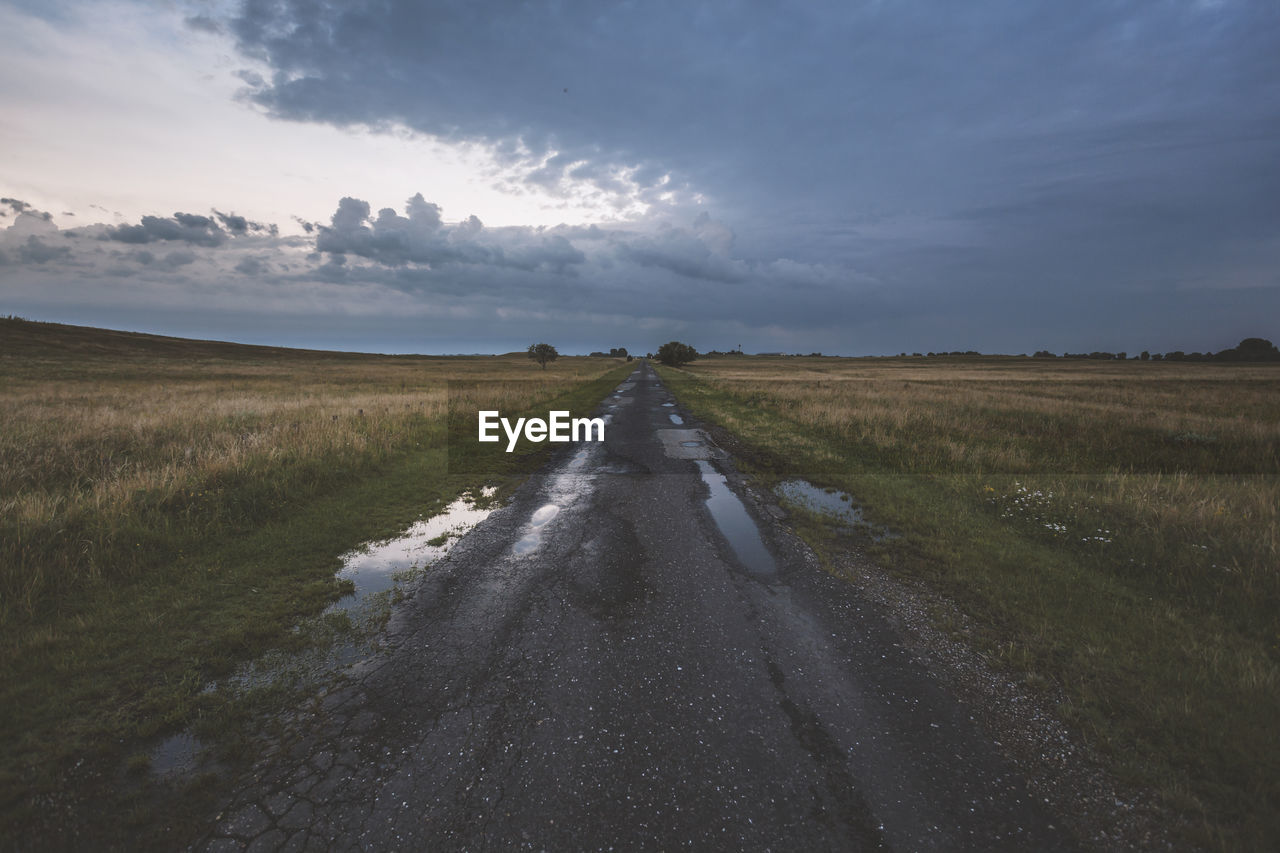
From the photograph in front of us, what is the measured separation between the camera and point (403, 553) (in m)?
7.13

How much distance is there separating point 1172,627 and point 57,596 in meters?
12.9

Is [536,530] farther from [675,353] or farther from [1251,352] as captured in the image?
[1251,352]

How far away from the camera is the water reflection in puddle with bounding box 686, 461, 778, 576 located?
6.78 metres

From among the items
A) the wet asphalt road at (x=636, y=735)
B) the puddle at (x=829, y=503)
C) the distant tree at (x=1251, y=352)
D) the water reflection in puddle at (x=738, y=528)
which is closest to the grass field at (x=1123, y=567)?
the puddle at (x=829, y=503)

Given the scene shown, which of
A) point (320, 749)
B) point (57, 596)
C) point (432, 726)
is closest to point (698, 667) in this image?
point (432, 726)

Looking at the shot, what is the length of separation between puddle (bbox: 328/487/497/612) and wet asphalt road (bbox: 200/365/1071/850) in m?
0.62

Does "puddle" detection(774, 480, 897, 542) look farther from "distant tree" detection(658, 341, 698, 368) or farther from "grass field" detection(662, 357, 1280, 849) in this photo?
"distant tree" detection(658, 341, 698, 368)

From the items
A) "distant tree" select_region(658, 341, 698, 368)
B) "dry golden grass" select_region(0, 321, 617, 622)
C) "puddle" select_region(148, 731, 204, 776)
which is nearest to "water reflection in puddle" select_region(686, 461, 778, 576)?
"puddle" select_region(148, 731, 204, 776)

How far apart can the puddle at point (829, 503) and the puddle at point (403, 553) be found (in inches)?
254

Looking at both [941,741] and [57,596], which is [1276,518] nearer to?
[941,741]

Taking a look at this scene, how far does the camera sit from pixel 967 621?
536cm

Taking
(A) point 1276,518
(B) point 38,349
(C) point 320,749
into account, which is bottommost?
(C) point 320,749

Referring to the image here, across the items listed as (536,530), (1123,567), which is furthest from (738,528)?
(1123,567)

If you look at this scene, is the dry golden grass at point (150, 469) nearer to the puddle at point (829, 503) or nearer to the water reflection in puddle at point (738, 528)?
A: the water reflection in puddle at point (738, 528)
